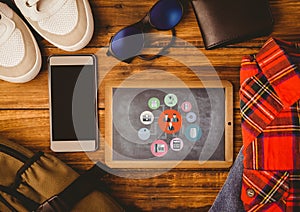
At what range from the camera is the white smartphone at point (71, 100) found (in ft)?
3.21

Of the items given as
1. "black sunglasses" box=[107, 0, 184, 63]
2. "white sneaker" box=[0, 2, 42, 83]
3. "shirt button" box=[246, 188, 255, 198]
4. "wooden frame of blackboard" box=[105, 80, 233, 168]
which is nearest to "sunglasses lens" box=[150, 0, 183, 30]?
"black sunglasses" box=[107, 0, 184, 63]

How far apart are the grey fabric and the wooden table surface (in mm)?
66

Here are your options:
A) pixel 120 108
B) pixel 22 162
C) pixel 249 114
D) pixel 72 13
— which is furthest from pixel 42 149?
pixel 249 114

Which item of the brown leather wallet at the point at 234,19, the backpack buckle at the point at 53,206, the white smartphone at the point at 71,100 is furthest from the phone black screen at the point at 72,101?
the brown leather wallet at the point at 234,19

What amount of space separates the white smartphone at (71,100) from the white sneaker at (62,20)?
0.04m

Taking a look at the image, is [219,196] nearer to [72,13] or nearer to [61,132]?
[61,132]

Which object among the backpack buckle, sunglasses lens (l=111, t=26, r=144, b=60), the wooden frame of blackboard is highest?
sunglasses lens (l=111, t=26, r=144, b=60)

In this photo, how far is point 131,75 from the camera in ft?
3.24

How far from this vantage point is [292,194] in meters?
0.87

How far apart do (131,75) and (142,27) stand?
0.10m

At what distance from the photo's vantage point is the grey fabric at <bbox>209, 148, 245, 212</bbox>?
0.92m

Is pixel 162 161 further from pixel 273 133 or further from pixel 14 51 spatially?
pixel 14 51

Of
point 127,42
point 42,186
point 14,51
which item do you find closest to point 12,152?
point 42,186

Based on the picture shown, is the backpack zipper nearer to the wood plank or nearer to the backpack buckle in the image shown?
the backpack buckle
